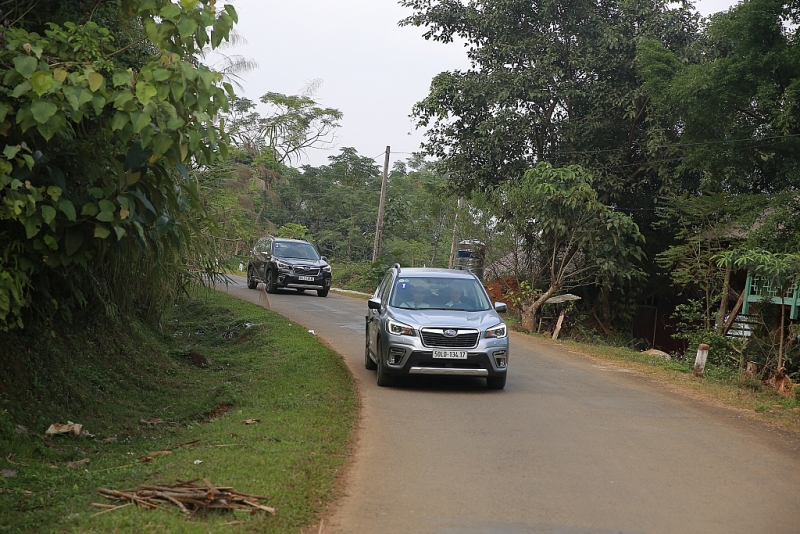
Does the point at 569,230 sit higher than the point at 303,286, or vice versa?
the point at 569,230

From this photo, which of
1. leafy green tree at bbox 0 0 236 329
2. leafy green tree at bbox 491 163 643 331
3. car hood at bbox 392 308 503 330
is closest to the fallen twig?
leafy green tree at bbox 0 0 236 329

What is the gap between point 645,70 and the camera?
76.8ft

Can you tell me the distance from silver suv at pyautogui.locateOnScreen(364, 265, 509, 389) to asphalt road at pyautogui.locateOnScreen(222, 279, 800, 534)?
0.36 metres

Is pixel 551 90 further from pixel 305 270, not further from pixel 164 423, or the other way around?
pixel 164 423

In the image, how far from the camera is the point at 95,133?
8.02 metres

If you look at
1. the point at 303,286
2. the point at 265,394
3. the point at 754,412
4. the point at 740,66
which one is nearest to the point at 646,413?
the point at 754,412

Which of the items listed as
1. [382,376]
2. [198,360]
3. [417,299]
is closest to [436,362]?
[382,376]

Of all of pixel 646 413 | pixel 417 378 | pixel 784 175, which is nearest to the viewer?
pixel 646 413

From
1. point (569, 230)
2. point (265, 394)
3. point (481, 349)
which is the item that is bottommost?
point (265, 394)

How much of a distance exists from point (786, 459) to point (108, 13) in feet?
28.0

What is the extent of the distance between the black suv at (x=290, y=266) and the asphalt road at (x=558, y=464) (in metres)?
15.8

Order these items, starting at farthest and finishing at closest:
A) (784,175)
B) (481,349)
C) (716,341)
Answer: (784,175) → (716,341) → (481,349)

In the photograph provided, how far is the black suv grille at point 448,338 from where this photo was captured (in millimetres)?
11453

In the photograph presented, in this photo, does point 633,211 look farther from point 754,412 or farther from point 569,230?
point 754,412
